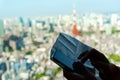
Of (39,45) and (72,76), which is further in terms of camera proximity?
(39,45)

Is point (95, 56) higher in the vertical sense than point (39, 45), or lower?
higher

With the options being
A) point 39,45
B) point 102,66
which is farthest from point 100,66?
point 39,45

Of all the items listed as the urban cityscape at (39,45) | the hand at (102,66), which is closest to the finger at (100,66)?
the hand at (102,66)

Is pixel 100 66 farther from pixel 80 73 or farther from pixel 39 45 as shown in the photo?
pixel 39 45

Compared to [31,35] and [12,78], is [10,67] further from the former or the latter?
[31,35]

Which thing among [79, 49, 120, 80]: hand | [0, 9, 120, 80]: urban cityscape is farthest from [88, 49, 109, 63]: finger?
[0, 9, 120, 80]: urban cityscape

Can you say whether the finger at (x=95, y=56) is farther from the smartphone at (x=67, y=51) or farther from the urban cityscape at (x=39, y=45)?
the urban cityscape at (x=39, y=45)

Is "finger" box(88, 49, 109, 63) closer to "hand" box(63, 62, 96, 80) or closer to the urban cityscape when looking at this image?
"hand" box(63, 62, 96, 80)

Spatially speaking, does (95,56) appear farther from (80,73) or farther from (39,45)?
(39,45)
